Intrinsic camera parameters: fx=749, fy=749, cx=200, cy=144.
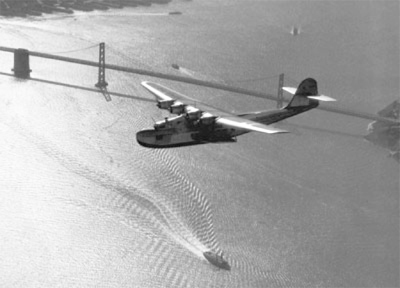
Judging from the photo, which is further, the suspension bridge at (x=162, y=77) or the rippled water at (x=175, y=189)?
the suspension bridge at (x=162, y=77)

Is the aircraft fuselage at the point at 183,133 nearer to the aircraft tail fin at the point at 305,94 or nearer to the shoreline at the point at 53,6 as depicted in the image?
the aircraft tail fin at the point at 305,94

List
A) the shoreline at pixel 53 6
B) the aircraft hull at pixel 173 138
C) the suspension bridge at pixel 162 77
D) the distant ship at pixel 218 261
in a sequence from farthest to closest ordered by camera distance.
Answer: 1. the shoreline at pixel 53 6
2. the suspension bridge at pixel 162 77
3. the distant ship at pixel 218 261
4. the aircraft hull at pixel 173 138

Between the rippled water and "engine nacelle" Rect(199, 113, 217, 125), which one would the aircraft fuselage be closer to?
"engine nacelle" Rect(199, 113, 217, 125)

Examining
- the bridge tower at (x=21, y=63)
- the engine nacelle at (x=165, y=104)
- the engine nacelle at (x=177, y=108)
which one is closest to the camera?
the engine nacelle at (x=177, y=108)

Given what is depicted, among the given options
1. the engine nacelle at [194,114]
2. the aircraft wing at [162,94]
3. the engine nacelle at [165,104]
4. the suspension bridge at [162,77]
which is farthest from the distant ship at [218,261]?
the engine nacelle at [194,114]

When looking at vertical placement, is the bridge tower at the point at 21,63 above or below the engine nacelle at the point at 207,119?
below

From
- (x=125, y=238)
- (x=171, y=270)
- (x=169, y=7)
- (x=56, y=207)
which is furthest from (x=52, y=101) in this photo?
(x=169, y=7)

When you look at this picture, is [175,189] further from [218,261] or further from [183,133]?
[183,133]
